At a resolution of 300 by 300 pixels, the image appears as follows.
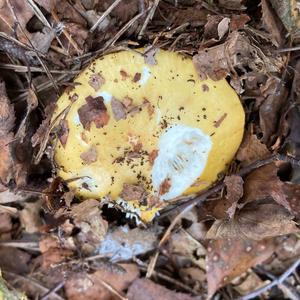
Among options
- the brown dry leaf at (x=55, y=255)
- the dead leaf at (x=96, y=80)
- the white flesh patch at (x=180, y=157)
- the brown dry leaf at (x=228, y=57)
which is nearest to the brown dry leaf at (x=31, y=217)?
the brown dry leaf at (x=55, y=255)

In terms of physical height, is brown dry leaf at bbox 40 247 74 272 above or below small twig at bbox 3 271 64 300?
above

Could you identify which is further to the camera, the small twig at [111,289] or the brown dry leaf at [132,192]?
the small twig at [111,289]

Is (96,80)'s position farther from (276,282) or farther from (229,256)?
(276,282)

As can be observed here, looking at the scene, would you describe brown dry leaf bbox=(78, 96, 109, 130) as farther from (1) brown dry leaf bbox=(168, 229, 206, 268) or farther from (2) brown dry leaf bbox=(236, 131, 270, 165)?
(1) brown dry leaf bbox=(168, 229, 206, 268)

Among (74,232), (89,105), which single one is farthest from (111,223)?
(89,105)

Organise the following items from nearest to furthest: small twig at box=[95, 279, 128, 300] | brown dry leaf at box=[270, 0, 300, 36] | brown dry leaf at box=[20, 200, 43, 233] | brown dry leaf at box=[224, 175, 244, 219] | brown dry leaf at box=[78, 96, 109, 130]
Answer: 1. brown dry leaf at box=[78, 96, 109, 130]
2. brown dry leaf at box=[270, 0, 300, 36]
3. brown dry leaf at box=[224, 175, 244, 219]
4. brown dry leaf at box=[20, 200, 43, 233]
5. small twig at box=[95, 279, 128, 300]

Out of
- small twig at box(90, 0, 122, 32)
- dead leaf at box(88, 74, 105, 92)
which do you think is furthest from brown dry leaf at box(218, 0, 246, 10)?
dead leaf at box(88, 74, 105, 92)

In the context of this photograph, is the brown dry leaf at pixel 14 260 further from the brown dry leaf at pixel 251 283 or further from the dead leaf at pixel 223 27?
→ the dead leaf at pixel 223 27
